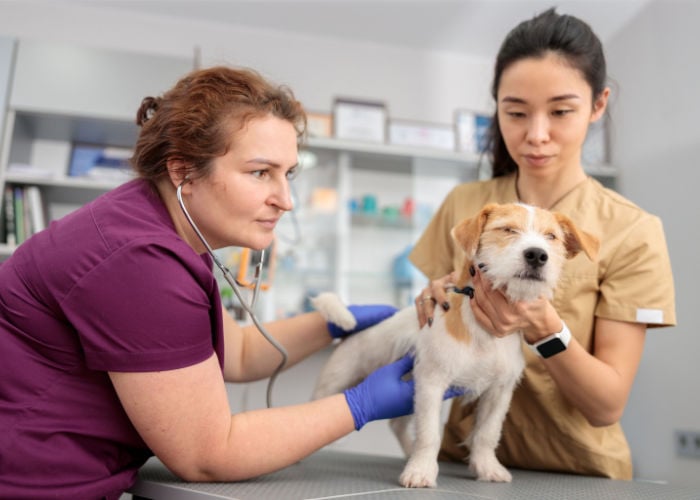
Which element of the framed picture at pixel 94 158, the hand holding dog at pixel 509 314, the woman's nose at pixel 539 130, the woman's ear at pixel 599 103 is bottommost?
the hand holding dog at pixel 509 314

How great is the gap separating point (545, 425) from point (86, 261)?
888 mm

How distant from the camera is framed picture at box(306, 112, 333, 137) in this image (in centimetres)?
316

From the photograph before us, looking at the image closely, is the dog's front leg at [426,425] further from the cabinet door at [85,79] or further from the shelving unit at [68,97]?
the cabinet door at [85,79]

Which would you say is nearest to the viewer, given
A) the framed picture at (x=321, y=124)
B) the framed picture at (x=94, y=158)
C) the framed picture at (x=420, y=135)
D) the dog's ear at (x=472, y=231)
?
the dog's ear at (x=472, y=231)

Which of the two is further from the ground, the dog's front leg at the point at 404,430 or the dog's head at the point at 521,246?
the dog's head at the point at 521,246

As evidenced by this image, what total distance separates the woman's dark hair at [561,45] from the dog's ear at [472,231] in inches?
14.0

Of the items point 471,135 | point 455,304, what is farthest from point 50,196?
point 455,304

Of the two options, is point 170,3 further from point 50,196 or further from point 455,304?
point 455,304

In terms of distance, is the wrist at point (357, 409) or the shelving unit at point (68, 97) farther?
the shelving unit at point (68, 97)

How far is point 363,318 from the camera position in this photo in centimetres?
126

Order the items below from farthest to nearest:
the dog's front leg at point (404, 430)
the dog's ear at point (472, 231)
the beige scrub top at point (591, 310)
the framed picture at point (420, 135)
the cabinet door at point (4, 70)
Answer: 1. the framed picture at point (420, 135)
2. the cabinet door at point (4, 70)
3. the dog's front leg at point (404, 430)
4. the beige scrub top at point (591, 310)
5. the dog's ear at point (472, 231)

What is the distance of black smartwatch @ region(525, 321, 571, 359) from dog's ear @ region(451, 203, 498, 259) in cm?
19

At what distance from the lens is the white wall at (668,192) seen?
2.49 metres

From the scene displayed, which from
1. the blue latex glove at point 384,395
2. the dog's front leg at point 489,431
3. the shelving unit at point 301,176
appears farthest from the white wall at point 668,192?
the blue latex glove at point 384,395
